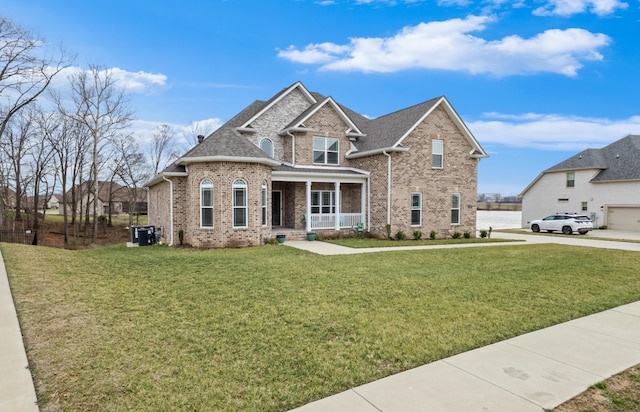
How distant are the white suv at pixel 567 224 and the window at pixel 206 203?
25.3 m

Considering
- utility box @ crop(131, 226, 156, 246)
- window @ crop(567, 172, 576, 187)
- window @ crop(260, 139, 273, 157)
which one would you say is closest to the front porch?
window @ crop(260, 139, 273, 157)

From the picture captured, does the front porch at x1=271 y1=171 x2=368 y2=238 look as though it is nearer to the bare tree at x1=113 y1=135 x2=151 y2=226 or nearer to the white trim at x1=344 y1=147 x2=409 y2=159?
the white trim at x1=344 y1=147 x2=409 y2=159

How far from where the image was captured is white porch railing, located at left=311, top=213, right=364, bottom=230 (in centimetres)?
1941

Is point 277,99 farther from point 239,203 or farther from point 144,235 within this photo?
point 144,235

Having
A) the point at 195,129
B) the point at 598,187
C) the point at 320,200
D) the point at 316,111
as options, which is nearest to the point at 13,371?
the point at 320,200

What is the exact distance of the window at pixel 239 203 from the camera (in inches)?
623

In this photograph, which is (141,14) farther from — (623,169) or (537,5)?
(623,169)

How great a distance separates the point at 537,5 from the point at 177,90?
77.4 feet

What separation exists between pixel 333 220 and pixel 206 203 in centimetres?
718

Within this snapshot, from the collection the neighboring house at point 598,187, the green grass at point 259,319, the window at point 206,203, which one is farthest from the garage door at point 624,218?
the window at point 206,203

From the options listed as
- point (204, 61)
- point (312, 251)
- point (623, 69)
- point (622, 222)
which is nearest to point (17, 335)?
point (312, 251)

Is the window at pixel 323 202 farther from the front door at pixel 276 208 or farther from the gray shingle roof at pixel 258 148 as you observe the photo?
the gray shingle roof at pixel 258 148

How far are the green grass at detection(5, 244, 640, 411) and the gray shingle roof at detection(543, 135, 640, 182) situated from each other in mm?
25395

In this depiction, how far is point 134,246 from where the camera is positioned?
1798cm
